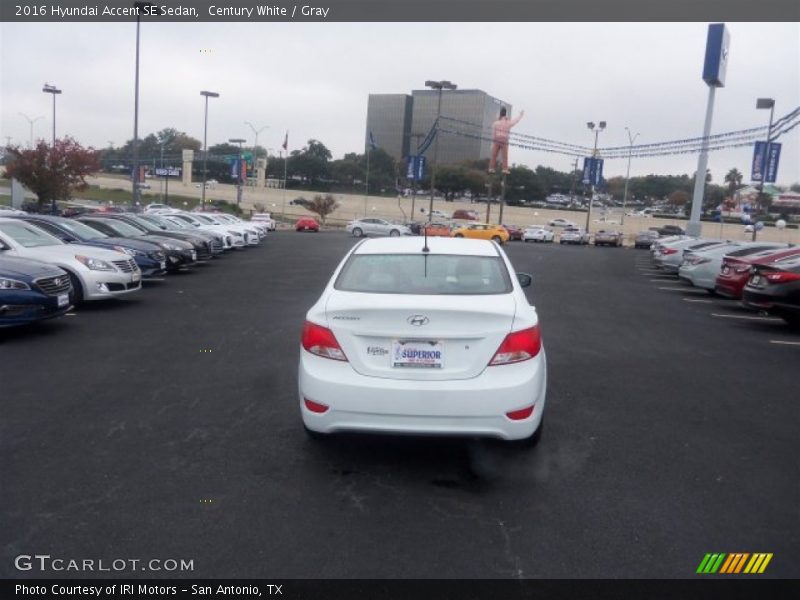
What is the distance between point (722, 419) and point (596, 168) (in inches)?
2160

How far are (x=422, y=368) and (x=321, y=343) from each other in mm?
716

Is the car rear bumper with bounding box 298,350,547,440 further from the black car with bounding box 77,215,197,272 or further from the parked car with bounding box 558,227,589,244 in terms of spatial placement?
the parked car with bounding box 558,227,589,244

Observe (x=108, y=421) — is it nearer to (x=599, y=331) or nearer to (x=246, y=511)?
(x=246, y=511)

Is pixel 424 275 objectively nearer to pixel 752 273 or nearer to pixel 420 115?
pixel 752 273

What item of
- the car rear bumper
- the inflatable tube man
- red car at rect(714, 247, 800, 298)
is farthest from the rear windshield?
the inflatable tube man

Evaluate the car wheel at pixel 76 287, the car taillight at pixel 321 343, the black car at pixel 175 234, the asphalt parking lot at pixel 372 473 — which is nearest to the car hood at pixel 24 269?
the asphalt parking lot at pixel 372 473

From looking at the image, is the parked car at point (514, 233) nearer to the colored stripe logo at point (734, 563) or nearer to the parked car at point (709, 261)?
the parked car at point (709, 261)

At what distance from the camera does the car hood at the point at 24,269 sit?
8.79 metres

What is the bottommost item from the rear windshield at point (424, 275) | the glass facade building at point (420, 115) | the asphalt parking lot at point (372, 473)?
the asphalt parking lot at point (372, 473)

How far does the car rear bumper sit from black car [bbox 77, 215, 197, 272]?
1294cm

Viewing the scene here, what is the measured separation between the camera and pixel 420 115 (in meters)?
118

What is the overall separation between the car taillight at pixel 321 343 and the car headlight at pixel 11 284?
18.2 feet

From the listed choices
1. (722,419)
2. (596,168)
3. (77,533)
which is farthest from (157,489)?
(596,168)

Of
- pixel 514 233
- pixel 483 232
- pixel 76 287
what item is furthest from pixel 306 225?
pixel 76 287
